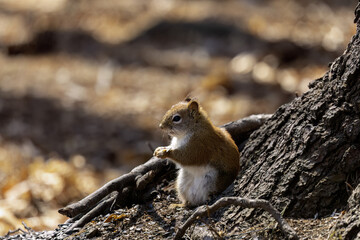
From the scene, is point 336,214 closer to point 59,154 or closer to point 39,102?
point 59,154

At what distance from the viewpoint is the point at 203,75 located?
22.9 feet

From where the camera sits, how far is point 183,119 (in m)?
3.22

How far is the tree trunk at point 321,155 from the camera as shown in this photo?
2.38m

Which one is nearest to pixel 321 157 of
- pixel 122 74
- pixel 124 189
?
pixel 124 189

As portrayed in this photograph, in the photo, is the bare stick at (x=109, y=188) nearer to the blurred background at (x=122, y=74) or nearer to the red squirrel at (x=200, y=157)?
the red squirrel at (x=200, y=157)

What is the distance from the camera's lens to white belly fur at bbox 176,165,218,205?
9.64 ft

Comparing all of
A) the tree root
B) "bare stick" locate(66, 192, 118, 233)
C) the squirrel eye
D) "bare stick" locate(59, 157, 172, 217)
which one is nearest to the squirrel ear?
the squirrel eye

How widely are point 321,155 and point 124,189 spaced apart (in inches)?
49.9

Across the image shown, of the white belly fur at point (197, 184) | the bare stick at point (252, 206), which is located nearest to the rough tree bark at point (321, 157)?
the bare stick at point (252, 206)

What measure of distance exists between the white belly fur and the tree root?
9.6 inches

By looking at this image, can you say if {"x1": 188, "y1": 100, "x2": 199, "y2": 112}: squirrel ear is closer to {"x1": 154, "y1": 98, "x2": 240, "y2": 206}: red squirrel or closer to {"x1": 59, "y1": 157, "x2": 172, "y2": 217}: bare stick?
{"x1": 154, "y1": 98, "x2": 240, "y2": 206}: red squirrel

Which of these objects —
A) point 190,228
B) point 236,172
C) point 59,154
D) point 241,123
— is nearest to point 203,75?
point 59,154

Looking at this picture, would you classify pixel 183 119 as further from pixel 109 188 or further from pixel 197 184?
pixel 109 188

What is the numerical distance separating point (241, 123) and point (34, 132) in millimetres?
3666
